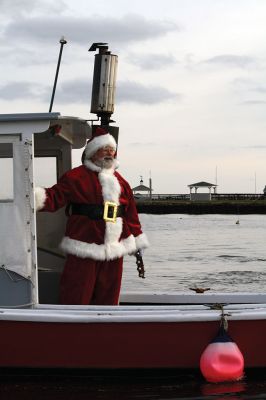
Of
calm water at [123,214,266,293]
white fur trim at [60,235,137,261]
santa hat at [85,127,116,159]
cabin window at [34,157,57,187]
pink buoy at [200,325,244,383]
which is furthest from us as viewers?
calm water at [123,214,266,293]

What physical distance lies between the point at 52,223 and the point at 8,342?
5.27 feet

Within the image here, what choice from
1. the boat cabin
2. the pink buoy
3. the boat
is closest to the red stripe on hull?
the boat

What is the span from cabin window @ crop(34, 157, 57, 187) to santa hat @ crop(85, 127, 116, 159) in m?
0.72

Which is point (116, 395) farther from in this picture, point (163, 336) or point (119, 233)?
point (119, 233)

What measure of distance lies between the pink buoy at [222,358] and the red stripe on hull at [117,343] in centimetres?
12

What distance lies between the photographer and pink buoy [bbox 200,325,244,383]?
600cm

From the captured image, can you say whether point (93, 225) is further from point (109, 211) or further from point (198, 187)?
point (198, 187)

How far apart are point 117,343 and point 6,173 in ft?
5.88

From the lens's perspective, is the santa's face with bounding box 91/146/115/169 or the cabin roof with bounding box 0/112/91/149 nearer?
the cabin roof with bounding box 0/112/91/149

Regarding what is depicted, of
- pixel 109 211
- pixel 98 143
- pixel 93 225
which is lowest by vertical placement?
pixel 93 225

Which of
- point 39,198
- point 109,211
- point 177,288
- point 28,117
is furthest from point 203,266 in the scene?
point 28,117

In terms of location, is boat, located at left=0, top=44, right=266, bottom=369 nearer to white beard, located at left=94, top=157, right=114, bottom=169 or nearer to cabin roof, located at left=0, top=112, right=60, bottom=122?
cabin roof, located at left=0, top=112, right=60, bottom=122

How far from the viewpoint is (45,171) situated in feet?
24.2

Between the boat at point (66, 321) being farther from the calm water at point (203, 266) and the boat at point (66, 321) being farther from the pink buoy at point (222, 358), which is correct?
A: the calm water at point (203, 266)
